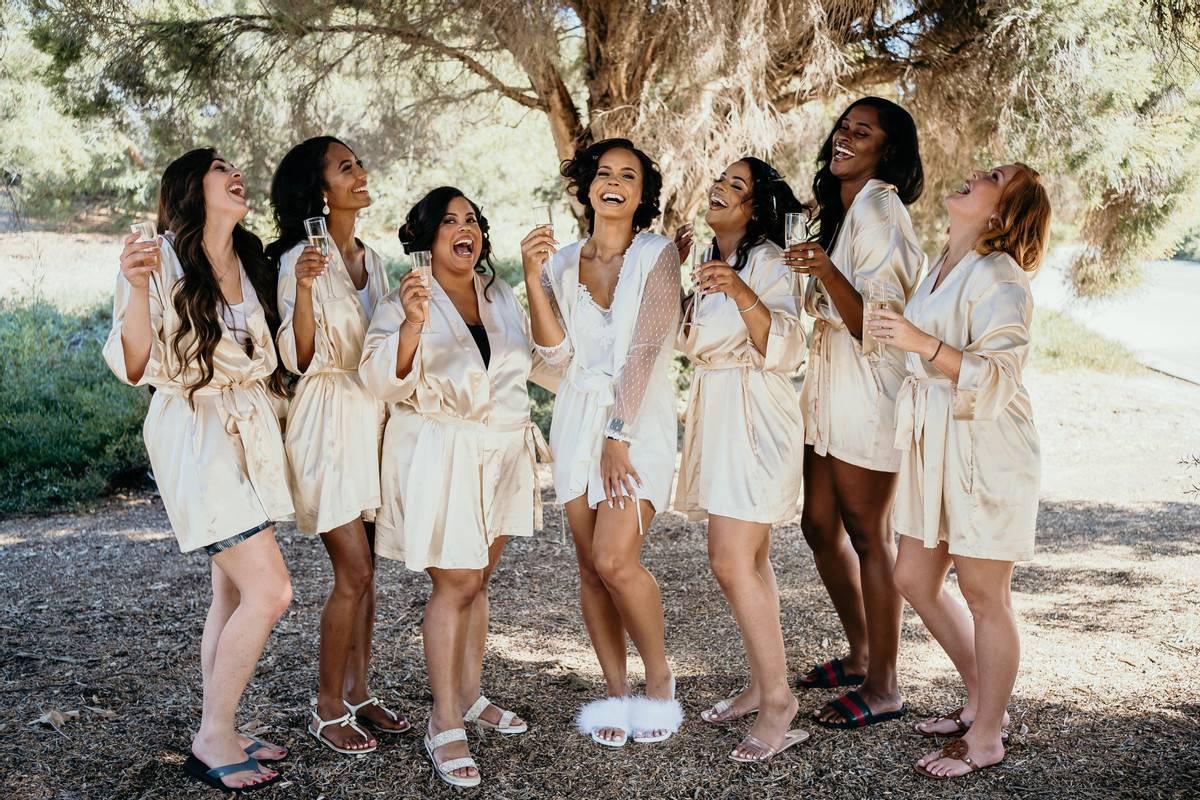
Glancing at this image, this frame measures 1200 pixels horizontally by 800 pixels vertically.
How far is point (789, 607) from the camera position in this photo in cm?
493

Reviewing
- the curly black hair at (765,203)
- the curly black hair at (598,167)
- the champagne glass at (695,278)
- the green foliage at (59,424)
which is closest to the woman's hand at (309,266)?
the curly black hair at (598,167)

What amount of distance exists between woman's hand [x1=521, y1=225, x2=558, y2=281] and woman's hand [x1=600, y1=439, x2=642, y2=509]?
22.5 inches

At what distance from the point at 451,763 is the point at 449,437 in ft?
3.14

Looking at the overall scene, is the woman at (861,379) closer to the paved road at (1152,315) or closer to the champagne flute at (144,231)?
the champagne flute at (144,231)

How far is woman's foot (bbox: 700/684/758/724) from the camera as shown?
364 cm

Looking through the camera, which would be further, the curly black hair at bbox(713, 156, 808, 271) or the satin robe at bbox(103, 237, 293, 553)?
the curly black hair at bbox(713, 156, 808, 271)

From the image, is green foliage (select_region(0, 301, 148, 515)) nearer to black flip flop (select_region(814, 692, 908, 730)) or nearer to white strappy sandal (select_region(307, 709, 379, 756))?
white strappy sandal (select_region(307, 709, 379, 756))

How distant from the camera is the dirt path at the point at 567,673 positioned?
3256 millimetres

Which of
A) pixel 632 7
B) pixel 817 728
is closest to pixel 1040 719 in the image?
pixel 817 728

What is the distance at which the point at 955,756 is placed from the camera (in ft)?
10.6

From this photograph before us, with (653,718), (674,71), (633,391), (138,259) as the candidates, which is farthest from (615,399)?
(674,71)

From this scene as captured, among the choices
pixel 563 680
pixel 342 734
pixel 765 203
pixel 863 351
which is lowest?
pixel 563 680

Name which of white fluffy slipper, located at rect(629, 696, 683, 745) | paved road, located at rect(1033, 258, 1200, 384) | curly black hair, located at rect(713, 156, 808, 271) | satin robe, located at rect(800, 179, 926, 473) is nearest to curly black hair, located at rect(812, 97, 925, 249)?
satin robe, located at rect(800, 179, 926, 473)

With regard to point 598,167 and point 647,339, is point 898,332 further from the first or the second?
point 598,167
